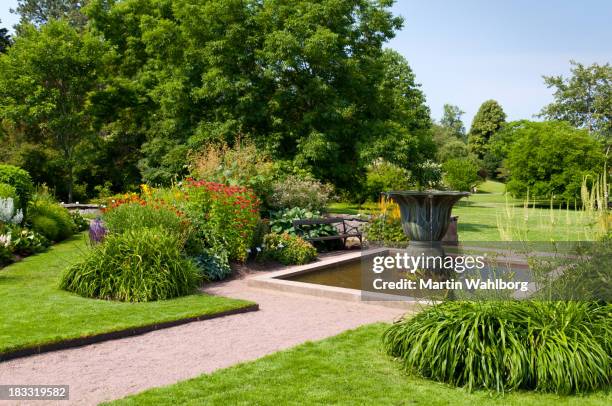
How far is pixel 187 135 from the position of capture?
1959 centimetres

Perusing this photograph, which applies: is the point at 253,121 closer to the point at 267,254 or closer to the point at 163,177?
the point at 163,177

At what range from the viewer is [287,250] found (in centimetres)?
1085

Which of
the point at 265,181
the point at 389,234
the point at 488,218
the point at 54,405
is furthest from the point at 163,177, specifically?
the point at 54,405

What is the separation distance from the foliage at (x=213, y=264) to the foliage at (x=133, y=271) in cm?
114

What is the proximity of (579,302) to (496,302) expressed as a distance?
0.73 m

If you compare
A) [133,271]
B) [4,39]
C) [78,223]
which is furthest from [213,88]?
[4,39]

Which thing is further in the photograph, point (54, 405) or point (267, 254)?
point (267, 254)

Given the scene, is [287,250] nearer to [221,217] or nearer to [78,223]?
[221,217]

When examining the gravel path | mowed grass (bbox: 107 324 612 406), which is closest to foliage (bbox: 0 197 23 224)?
the gravel path

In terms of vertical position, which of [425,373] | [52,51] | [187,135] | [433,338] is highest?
[52,51]

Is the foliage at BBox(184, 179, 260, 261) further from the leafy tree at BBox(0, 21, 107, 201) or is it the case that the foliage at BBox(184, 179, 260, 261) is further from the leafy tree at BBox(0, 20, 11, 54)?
the leafy tree at BBox(0, 20, 11, 54)

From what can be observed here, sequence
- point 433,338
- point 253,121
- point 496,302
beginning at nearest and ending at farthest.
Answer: point 433,338, point 496,302, point 253,121

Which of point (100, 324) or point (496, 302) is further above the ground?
point (496, 302)

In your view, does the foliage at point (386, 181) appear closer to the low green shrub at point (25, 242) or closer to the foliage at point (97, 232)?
the low green shrub at point (25, 242)
